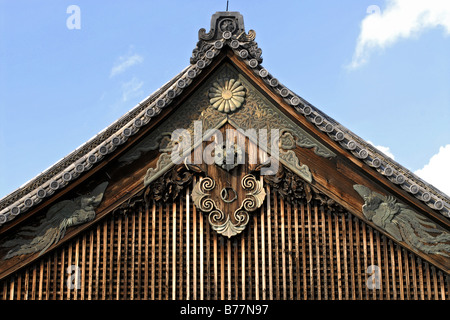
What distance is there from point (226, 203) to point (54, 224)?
3.35m

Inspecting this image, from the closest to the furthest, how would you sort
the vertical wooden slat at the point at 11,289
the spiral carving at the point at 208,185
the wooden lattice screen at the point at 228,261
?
1. the vertical wooden slat at the point at 11,289
2. the wooden lattice screen at the point at 228,261
3. the spiral carving at the point at 208,185

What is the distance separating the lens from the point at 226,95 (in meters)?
14.3

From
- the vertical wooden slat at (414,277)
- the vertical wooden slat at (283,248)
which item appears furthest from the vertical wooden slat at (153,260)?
the vertical wooden slat at (414,277)

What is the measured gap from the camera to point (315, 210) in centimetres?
1390

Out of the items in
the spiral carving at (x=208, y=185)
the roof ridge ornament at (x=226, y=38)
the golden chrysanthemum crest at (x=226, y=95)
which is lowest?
the spiral carving at (x=208, y=185)

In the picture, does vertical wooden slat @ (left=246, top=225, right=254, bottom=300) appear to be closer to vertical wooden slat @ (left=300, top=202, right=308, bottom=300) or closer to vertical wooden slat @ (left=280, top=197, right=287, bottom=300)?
vertical wooden slat @ (left=280, top=197, right=287, bottom=300)

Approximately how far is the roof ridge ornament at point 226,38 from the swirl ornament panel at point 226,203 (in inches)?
95.6

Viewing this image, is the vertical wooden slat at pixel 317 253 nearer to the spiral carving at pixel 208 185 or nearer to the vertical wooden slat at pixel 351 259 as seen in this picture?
the vertical wooden slat at pixel 351 259

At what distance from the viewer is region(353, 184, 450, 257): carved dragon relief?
13.5 metres

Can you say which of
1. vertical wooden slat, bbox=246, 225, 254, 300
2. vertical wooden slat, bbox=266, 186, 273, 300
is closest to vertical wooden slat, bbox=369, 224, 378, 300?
vertical wooden slat, bbox=266, 186, 273, 300

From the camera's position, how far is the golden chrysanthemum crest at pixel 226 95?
14234 millimetres

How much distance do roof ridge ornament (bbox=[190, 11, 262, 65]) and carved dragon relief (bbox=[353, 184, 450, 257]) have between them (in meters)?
3.46

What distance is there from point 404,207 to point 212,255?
3855mm
